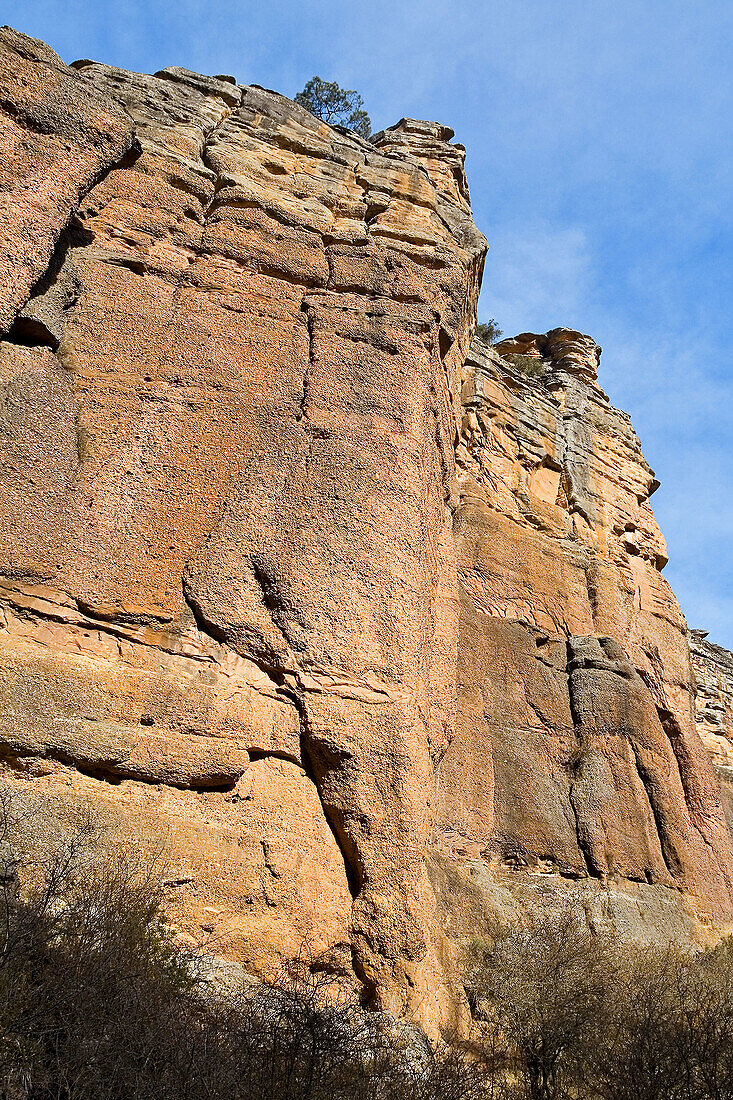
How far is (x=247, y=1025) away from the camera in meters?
7.00

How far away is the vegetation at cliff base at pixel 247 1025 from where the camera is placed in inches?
236

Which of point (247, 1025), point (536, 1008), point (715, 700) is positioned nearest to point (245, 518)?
point (247, 1025)

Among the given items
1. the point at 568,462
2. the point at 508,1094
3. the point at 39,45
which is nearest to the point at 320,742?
the point at 508,1094

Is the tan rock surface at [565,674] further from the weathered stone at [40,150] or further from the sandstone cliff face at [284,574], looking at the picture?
the weathered stone at [40,150]

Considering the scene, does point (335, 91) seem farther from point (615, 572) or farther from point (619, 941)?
point (619, 941)

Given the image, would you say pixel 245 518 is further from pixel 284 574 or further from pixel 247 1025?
pixel 247 1025

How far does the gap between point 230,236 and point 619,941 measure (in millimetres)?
9775

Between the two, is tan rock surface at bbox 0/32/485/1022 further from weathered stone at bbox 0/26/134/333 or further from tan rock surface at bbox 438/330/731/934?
tan rock surface at bbox 438/330/731/934

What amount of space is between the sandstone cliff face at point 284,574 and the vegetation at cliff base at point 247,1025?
1.32 ft

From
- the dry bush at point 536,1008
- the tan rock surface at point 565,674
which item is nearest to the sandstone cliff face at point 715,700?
the tan rock surface at point 565,674

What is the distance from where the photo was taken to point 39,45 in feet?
35.3

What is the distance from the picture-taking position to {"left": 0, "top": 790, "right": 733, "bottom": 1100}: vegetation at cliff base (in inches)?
236

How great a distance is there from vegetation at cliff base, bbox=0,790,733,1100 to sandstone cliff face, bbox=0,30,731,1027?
404mm

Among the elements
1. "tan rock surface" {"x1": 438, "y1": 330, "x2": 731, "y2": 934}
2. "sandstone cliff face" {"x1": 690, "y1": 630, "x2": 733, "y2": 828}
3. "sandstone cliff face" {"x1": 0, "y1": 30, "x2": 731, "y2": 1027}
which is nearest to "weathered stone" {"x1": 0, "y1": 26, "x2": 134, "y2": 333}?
"sandstone cliff face" {"x1": 0, "y1": 30, "x2": 731, "y2": 1027}
